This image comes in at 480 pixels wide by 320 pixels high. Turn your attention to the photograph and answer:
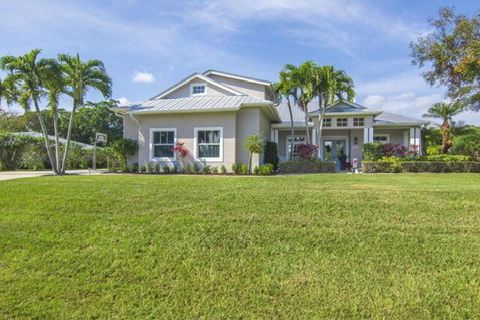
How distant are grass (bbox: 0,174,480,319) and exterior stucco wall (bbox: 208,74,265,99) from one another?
13.6 metres

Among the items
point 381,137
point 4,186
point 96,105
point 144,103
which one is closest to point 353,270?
point 4,186

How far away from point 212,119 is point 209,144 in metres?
1.25

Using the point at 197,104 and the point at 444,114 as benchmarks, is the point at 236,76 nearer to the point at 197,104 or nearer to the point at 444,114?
the point at 197,104

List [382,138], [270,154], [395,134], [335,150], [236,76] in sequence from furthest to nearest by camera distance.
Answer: [382,138]
[395,134]
[335,150]
[236,76]
[270,154]

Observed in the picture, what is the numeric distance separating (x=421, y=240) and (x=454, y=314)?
1.54 meters

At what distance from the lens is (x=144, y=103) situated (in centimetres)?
1875

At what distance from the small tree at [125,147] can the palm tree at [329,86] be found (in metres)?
10.4

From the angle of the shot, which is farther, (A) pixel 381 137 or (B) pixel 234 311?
(A) pixel 381 137

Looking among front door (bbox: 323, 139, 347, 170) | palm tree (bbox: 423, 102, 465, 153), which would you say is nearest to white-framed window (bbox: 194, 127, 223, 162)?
front door (bbox: 323, 139, 347, 170)

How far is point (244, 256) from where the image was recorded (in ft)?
15.0

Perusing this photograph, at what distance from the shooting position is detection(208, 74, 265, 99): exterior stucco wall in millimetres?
19922

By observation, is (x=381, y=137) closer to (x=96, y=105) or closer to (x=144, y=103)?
(x=144, y=103)

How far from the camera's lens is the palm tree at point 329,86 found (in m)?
18.8

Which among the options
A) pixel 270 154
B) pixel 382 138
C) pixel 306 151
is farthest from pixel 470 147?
pixel 270 154
